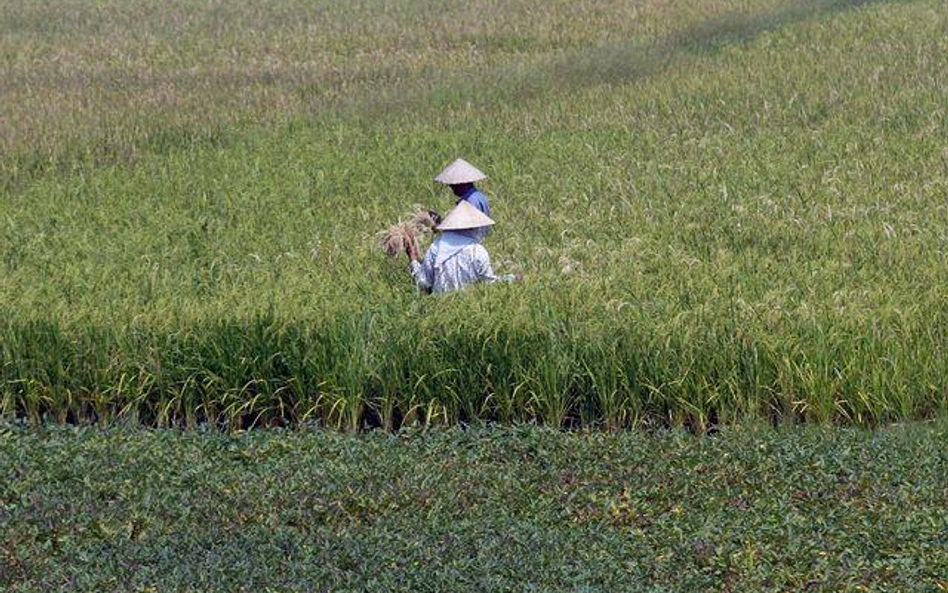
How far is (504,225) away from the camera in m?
12.4

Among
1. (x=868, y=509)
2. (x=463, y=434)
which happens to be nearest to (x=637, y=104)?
(x=463, y=434)

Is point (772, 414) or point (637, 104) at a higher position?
point (637, 104)

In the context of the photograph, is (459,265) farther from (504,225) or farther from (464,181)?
(504,225)

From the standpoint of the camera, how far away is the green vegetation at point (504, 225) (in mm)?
9219

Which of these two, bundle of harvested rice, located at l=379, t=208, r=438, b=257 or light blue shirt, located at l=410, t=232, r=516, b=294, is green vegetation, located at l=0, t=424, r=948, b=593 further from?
bundle of harvested rice, located at l=379, t=208, r=438, b=257

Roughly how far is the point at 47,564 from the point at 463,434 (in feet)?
7.67

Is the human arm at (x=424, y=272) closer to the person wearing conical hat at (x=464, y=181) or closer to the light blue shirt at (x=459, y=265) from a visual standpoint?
the light blue shirt at (x=459, y=265)

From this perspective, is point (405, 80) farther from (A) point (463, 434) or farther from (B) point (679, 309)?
(A) point (463, 434)

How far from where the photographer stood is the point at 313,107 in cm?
1850

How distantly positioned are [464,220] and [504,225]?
2609 mm

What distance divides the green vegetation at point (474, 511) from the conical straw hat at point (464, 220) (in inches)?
61.4

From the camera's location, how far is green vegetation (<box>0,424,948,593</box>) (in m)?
6.59

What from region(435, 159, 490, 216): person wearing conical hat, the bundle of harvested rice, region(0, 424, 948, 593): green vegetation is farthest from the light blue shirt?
region(0, 424, 948, 593): green vegetation

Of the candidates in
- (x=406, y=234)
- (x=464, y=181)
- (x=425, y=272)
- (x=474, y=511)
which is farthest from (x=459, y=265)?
(x=474, y=511)
